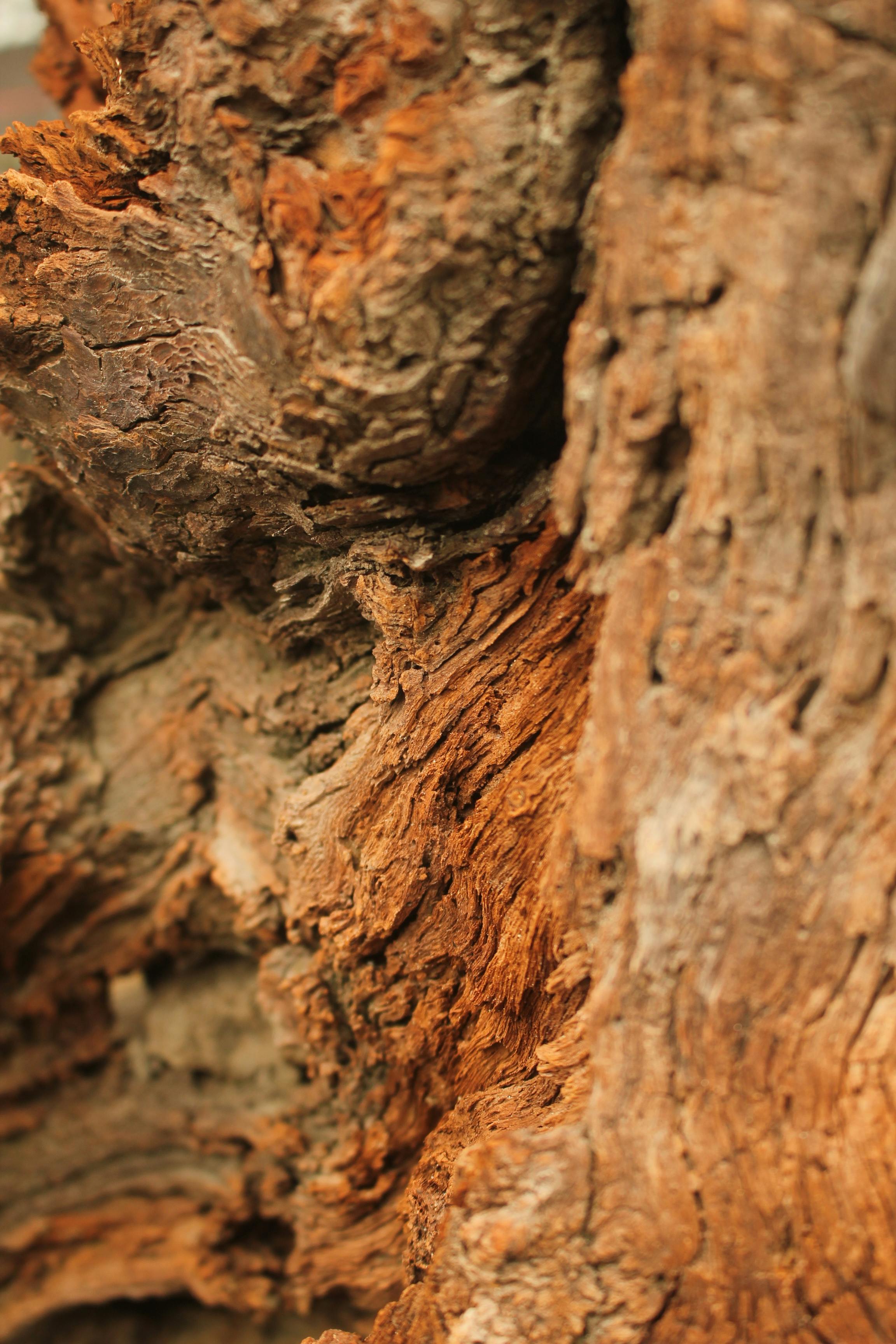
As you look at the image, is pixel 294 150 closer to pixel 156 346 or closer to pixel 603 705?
pixel 156 346

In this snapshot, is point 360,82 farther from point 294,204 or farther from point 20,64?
point 20,64

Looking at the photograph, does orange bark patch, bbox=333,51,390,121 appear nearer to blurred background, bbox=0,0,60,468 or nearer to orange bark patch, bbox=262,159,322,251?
orange bark patch, bbox=262,159,322,251

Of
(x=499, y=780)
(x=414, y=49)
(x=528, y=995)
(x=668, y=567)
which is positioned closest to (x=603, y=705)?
(x=668, y=567)

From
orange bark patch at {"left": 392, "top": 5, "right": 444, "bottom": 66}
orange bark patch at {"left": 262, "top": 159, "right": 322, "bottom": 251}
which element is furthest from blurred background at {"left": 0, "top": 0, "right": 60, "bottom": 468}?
orange bark patch at {"left": 392, "top": 5, "right": 444, "bottom": 66}

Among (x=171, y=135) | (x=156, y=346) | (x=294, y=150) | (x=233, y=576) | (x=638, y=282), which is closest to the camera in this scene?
(x=638, y=282)

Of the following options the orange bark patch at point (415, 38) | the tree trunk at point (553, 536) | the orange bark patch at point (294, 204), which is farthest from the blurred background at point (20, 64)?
the orange bark patch at point (415, 38)

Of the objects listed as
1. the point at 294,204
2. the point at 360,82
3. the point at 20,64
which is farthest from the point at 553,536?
the point at 20,64

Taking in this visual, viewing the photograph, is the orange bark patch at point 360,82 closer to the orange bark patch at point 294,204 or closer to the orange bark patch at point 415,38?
the orange bark patch at point 415,38
